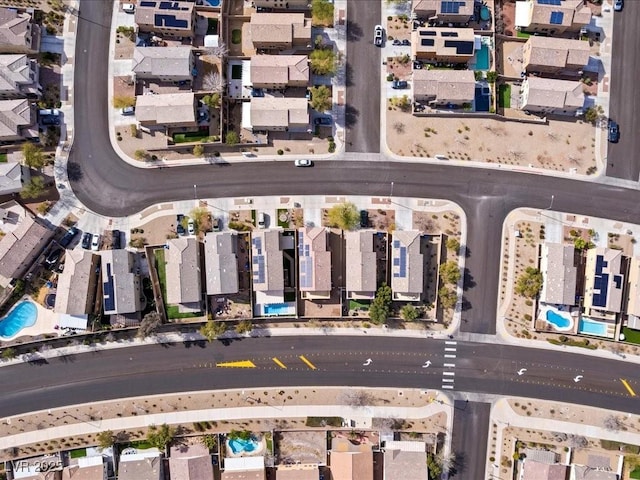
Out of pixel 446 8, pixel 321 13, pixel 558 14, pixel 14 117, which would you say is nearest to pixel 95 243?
pixel 14 117

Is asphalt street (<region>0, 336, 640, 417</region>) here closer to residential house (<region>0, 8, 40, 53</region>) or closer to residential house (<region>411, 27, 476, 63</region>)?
residential house (<region>411, 27, 476, 63</region>)

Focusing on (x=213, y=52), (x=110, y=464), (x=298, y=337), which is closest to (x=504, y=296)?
(x=298, y=337)

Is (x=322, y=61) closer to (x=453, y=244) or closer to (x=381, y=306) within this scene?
(x=453, y=244)

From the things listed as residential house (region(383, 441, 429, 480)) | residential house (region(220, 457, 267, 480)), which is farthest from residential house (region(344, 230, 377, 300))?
residential house (region(220, 457, 267, 480))

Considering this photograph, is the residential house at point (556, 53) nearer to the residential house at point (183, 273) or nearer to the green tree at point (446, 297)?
the green tree at point (446, 297)

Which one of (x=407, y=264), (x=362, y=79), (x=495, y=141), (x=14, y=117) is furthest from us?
(x=362, y=79)

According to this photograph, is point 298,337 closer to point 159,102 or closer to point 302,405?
point 302,405
